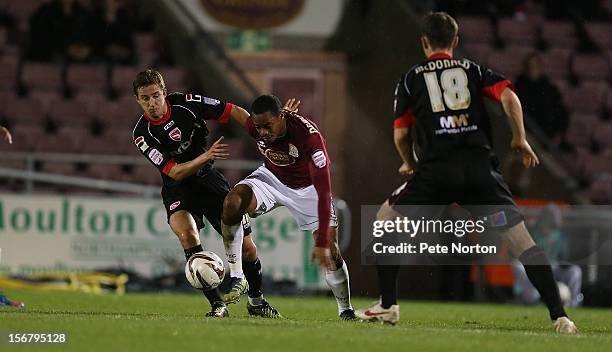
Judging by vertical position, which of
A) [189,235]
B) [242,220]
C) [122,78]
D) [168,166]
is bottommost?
[189,235]

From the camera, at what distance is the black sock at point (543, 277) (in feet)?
22.7

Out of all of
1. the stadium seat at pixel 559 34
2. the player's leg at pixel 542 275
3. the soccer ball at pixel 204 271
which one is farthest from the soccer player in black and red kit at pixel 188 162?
the stadium seat at pixel 559 34

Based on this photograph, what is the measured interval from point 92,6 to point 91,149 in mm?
2438

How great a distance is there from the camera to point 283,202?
8.19 metres

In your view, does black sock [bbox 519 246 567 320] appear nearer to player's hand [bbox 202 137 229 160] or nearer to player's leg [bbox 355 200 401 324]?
player's leg [bbox 355 200 401 324]

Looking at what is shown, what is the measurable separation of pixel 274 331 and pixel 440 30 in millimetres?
2158

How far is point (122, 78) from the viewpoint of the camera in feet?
52.3

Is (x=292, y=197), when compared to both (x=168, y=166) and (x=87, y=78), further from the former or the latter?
(x=87, y=78)

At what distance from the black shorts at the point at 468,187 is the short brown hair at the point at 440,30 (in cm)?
71

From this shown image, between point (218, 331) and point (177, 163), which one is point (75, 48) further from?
point (218, 331)

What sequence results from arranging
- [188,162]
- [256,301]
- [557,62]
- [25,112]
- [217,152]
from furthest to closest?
[557,62] → [25,112] → [256,301] → [188,162] → [217,152]

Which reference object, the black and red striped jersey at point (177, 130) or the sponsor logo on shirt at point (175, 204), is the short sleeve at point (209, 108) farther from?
the sponsor logo on shirt at point (175, 204)

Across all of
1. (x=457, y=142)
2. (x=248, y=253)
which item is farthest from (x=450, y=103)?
(x=248, y=253)

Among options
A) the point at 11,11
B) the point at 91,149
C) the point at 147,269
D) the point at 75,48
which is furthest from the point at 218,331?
the point at 11,11
